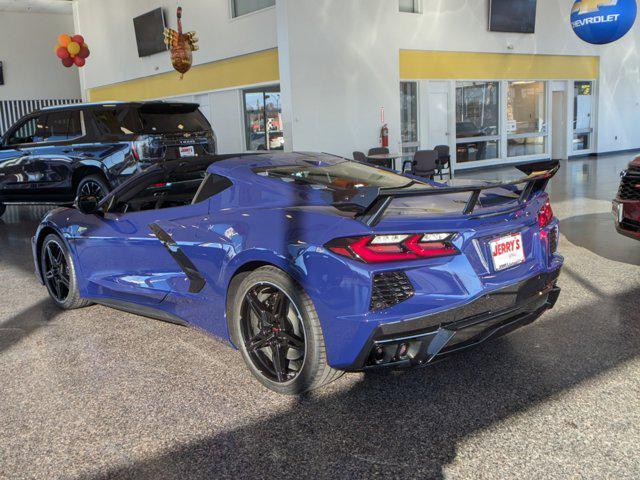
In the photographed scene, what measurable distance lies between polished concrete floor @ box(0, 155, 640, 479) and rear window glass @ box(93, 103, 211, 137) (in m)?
4.96

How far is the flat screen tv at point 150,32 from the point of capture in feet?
60.5

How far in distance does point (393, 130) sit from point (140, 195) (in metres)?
11.5

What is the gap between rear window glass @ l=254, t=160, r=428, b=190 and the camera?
3811 mm

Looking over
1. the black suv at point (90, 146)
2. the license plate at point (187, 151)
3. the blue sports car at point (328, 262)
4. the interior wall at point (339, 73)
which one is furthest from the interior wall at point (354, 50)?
the blue sports car at point (328, 262)

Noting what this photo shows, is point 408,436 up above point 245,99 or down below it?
below

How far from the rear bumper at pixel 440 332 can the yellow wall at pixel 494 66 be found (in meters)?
13.4

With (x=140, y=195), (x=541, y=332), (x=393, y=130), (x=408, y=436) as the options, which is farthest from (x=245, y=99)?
(x=408, y=436)

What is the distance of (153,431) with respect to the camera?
→ 300 centimetres

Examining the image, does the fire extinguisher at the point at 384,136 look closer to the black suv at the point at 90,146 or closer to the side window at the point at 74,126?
the black suv at the point at 90,146

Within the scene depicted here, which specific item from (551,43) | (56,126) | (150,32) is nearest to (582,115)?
(551,43)

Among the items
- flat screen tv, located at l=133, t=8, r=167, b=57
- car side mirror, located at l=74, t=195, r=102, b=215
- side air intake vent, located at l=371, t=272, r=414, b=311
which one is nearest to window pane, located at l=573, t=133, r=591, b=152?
flat screen tv, located at l=133, t=8, r=167, b=57

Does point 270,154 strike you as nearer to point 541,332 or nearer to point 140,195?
point 140,195

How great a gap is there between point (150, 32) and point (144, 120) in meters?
11.1

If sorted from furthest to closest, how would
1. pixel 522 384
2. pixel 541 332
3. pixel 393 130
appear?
pixel 393 130, pixel 541 332, pixel 522 384
